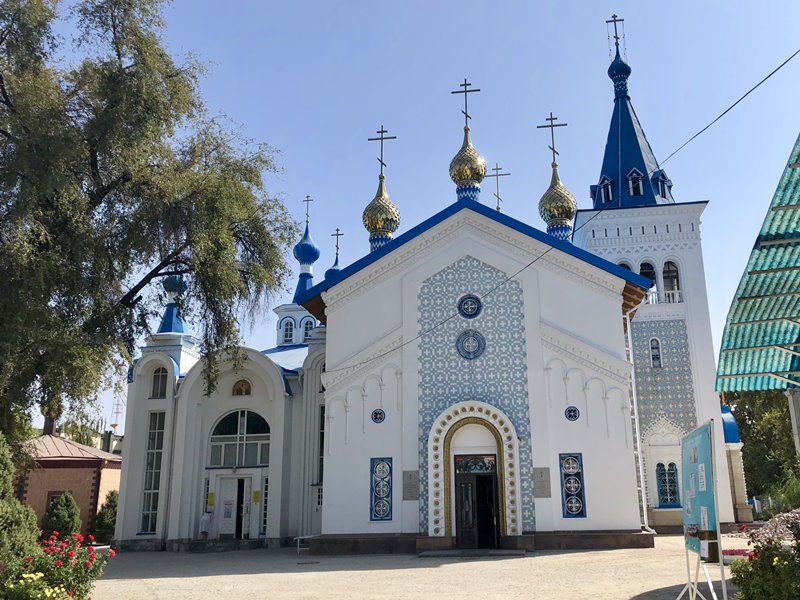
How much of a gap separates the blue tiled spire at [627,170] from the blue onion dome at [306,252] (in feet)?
35.8

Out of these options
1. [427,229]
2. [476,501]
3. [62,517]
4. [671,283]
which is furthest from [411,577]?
[671,283]

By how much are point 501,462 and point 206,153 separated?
28.0ft

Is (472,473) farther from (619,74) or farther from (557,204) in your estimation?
(619,74)

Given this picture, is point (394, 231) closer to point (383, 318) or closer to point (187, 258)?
point (383, 318)

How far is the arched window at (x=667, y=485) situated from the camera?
20.2 meters

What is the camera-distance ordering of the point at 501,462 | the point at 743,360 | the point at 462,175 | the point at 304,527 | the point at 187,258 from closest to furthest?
the point at 743,360 → the point at 187,258 → the point at 501,462 → the point at 304,527 → the point at 462,175

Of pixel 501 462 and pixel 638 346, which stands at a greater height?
pixel 638 346

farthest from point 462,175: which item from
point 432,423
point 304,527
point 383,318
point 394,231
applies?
point 304,527

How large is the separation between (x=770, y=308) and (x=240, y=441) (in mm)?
14562

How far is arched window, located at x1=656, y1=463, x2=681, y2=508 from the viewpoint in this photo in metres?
20.2

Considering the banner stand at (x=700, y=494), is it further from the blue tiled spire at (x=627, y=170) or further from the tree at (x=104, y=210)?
the blue tiled spire at (x=627, y=170)

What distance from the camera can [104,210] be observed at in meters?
13.1

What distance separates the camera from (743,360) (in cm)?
905

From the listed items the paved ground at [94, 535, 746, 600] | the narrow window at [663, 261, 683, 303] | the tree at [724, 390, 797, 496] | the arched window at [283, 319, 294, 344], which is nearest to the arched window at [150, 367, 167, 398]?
the paved ground at [94, 535, 746, 600]
